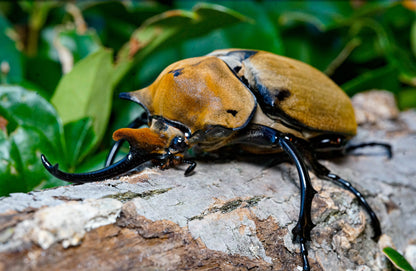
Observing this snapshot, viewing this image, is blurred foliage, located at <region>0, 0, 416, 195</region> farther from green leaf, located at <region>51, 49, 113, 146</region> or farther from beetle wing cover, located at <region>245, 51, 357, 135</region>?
beetle wing cover, located at <region>245, 51, 357, 135</region>

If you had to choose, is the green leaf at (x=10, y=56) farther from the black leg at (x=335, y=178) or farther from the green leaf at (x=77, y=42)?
the black leg at (x=335, y=178)

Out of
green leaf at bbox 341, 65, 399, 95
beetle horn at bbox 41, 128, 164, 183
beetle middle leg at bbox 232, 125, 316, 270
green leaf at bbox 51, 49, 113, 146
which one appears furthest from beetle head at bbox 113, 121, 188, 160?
green leaf at bbox 341, 65, 399, 95

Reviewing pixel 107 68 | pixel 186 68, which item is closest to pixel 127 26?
pixel 107 68

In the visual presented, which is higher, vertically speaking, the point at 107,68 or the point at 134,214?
the point at 107,68

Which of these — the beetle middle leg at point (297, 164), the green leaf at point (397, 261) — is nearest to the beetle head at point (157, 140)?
the beetle middle leg at point (297, 164)

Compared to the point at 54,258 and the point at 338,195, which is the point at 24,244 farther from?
the point at 338,195

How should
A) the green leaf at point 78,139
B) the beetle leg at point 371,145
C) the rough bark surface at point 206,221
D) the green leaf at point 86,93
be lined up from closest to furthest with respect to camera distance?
the rough bark surface at point 206,221 < the green leaf at point 78,139 < the green leaf at point 86,93 < the beetle leg at point 371,145

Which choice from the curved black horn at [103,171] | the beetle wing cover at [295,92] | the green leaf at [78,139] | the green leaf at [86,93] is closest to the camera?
the curved black horn at [103,171]
